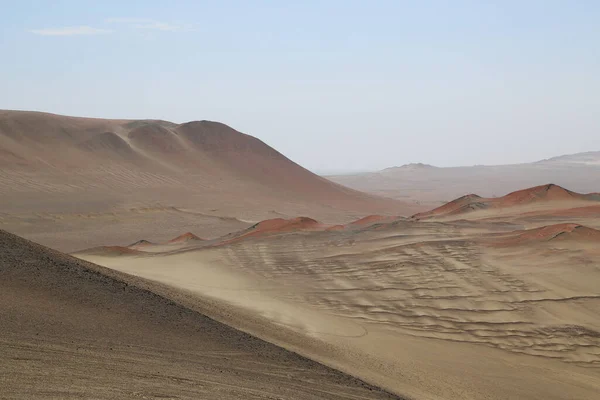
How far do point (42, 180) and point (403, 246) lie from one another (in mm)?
26454

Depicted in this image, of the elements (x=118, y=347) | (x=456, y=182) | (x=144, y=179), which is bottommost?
(x=118, y=347)

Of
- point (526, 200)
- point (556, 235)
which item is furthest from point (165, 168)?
point (556, 235)

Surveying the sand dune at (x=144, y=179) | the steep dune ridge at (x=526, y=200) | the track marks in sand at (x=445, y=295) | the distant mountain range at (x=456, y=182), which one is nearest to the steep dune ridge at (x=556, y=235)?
the track marks in sand at (x=445, y=295)

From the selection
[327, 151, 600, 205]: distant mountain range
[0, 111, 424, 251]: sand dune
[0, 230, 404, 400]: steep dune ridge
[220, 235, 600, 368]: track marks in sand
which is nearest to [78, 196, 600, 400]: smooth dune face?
[220, 235, 600, 368]: track marks in sand

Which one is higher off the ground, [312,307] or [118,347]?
[118,347]

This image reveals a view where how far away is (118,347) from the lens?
22.1 ft

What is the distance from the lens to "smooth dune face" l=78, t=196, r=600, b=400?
9.16 m

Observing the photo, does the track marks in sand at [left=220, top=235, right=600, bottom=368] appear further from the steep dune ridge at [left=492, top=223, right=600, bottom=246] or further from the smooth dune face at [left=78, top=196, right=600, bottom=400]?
the steep dune ridge at [left=492, top=223, right=600, bottom=246]

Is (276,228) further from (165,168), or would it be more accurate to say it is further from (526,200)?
(165,168)

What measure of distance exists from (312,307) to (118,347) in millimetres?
6660

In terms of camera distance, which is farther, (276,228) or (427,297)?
(276,228)

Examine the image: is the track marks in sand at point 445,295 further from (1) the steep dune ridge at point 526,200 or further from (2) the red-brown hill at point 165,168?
(2) the red-brown hill at point 165,168

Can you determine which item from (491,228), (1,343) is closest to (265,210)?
(491,228)

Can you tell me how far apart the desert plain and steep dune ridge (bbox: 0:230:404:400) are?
0.03 metres
